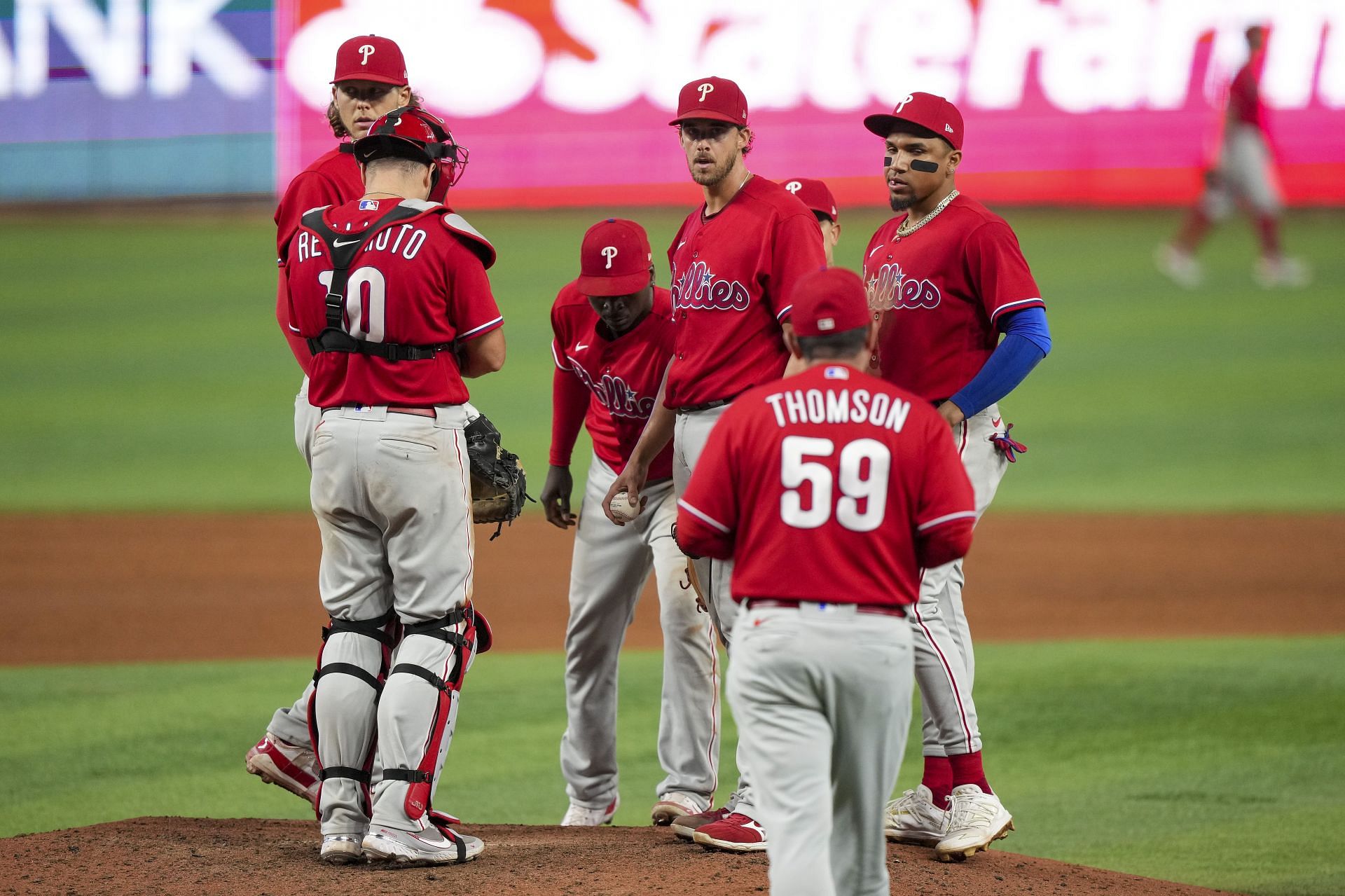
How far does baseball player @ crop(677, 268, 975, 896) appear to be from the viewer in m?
3.15

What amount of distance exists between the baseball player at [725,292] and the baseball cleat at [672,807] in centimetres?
46

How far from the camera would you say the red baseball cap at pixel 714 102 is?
4281mm

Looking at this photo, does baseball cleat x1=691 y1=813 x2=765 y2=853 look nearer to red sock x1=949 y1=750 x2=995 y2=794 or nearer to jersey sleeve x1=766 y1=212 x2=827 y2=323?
red sock x1=949 y1=750 x2=995 y2=794

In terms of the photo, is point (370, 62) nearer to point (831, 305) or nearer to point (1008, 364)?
point (831, 305)

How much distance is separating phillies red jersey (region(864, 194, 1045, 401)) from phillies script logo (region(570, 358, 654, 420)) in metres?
0.95

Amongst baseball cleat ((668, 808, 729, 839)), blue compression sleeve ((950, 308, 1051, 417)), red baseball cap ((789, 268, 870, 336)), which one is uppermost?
red baseball cap ((789, 268, 870, 336))

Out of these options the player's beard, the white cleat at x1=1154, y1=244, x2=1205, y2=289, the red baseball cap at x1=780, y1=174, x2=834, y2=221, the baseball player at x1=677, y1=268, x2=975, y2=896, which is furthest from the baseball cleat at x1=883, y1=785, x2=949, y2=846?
the white cleat at x1=1154, y1=244, x2=1205, y2=289

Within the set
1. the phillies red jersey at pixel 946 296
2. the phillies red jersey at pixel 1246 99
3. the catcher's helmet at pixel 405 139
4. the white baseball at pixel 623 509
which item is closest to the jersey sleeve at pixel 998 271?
the phillies red jersey at pixel 946 296

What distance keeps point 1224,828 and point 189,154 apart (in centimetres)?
2086

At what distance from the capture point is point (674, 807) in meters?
4.82

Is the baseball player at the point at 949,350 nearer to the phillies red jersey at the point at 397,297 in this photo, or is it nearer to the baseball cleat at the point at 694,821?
the baseball cleat at the point at 694,821

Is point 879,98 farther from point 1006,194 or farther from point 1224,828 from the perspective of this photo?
point 1224,828

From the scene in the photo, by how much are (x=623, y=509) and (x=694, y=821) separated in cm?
101

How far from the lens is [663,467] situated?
505cm
